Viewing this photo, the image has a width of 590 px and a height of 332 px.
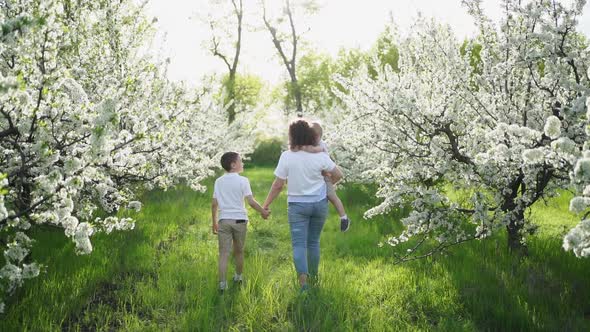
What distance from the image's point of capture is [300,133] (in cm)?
482

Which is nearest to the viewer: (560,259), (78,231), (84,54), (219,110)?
(78,231)

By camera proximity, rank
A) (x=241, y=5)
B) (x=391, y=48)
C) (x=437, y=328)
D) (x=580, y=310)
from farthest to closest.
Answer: (x=391, y=48) < (x=241, y=5) < (x=580, y=310) < (x=437, y=328)

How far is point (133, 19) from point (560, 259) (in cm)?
758

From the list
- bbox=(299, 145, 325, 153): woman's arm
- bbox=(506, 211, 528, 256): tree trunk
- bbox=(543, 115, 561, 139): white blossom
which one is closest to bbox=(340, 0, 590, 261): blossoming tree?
bbox=(506, 211, 528, 256): tree trunk

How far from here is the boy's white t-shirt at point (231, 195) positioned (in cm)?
500

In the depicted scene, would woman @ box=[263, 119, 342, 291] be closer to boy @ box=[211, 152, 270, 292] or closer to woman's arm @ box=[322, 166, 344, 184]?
woman's arm @ box=[322, 166, 344, 184]

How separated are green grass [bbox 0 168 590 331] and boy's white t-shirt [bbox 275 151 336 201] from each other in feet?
3.39

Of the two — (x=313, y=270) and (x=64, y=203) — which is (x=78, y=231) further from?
(x=313, y=270)

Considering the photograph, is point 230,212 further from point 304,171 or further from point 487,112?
point 487,112

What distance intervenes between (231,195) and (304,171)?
0.89 meters

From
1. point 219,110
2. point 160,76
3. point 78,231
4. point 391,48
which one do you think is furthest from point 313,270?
point 391,48

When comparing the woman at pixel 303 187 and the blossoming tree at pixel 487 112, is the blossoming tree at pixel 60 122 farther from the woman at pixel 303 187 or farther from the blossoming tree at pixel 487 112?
the blossoming tree at pixel 487 112

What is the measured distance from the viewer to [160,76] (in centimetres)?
836

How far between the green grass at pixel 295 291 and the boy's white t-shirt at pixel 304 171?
1035mm
